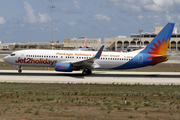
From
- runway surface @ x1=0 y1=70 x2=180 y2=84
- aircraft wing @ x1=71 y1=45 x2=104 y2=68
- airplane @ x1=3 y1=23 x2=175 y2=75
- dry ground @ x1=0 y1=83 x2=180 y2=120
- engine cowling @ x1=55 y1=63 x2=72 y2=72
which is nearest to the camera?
dry ground @ x1=0 y1=83 x2=180 y2=120

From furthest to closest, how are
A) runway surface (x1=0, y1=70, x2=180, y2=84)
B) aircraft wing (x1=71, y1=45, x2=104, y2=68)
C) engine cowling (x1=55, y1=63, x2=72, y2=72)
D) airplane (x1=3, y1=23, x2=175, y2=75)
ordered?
airplane (x1=3, y1=23, x2=175, y2=75)
engine cowling (x1=55, y1=63, x2=72, y2=72)
aircraft wing (x1=71, y1=45, x2=104, y2=68)
runway surface (x1=0, y1=70, x2=180, y2=84)

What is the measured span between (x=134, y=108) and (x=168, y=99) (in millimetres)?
4965

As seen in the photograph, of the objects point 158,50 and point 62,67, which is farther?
point 158,50

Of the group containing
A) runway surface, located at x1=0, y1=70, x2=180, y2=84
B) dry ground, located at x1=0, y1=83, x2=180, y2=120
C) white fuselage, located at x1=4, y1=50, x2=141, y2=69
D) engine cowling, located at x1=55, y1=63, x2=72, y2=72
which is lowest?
dry ground, located at x1=0, y1=83, x2=180, y2=120

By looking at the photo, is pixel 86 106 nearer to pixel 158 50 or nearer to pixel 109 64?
pixel 109 64

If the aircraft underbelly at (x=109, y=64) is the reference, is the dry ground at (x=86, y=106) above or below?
below

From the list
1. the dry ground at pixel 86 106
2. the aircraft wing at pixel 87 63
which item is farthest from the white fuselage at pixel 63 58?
the dry ground at pixel 86 106

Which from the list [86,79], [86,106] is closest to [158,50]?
[86,79]

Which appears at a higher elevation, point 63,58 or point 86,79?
point 63,58

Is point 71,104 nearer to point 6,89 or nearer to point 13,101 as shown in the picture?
point 13,101

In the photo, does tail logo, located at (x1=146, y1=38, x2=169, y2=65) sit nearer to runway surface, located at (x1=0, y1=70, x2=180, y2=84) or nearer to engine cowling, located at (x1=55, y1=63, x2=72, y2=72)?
runway surface, located at (x1=0, y1=70, x2=180, y2=84)

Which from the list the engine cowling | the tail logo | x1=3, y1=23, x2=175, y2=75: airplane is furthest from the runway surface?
the tail logo

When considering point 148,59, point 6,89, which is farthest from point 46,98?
point 148,59

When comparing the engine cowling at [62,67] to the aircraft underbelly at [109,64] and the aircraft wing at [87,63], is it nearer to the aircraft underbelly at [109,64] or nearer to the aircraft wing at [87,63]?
the aircraft wing at [87,63]
